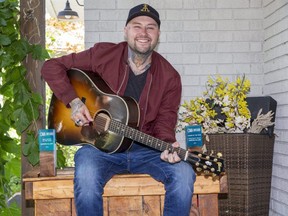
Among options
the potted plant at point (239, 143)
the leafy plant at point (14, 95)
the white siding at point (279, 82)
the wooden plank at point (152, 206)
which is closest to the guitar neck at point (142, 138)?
the wooden plank at point (152, 206)

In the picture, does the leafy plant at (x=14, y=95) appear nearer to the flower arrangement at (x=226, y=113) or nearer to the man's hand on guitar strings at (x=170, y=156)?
the man's hand on guitar strings at (x=170, y=156)

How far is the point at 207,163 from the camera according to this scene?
9.23 ft

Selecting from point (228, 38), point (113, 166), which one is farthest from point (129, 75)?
point (228, 38)

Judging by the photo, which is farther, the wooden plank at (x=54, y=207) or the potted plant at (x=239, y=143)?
the potted plant at (x=239, y=143)

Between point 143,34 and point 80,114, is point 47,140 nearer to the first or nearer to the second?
point 80,114

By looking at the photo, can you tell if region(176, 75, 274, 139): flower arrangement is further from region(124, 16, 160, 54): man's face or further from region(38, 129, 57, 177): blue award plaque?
region(38, 129, 57, 177): blue award plaque

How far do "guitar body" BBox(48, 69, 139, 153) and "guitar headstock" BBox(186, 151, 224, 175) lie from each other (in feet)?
1.23

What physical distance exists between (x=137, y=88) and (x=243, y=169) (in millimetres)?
1080

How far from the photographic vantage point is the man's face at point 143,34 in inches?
124

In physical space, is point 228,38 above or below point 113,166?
above

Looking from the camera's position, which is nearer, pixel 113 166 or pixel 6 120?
pixel 113 166

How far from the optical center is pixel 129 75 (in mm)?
3217

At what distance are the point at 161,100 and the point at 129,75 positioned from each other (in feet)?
0.72

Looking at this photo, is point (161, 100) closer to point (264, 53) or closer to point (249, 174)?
point (249, 174)
